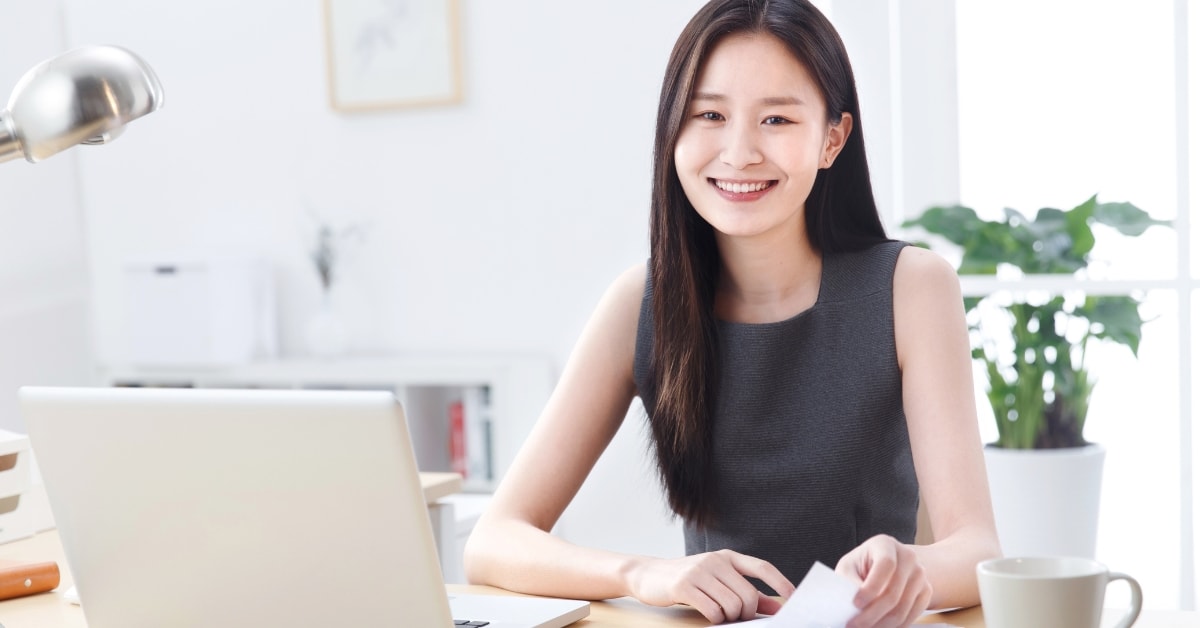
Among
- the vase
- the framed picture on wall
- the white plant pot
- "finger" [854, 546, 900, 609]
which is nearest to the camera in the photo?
"finger" [854, 546, 900, 609]

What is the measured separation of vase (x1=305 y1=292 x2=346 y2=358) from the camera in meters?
3.70

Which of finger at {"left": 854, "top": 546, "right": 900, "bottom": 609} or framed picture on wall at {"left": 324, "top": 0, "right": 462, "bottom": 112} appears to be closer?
finger at {"left": 854, "top": 546, "right": 900, "bottom": 609}

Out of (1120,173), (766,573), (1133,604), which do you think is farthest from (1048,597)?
(1120,173)

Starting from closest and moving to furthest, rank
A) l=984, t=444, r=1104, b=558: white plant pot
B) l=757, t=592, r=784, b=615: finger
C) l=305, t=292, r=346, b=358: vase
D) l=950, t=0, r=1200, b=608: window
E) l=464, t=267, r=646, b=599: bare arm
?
l=757, t=592, r=784, b=615: finger, l=464, t=267, r=646, b=599: bare arm, l=984, t=444, r=1104, b=558: white plant pot, l=950, t=0, r=1200, b=608: window, l=305, t=292, r=346, b=358: vase

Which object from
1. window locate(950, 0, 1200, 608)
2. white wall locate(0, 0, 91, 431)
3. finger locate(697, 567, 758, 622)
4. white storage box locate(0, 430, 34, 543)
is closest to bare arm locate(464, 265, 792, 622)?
finger locate(697, 567, 758, 622)

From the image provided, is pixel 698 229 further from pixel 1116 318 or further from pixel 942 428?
pixel 1116 318

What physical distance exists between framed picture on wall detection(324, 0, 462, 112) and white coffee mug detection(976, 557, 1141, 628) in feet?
9.57

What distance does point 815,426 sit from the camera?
1.52 m

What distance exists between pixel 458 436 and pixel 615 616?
8.29ft

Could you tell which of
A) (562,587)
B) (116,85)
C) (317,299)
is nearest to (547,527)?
(562,587)

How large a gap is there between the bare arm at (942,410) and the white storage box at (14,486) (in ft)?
3.41

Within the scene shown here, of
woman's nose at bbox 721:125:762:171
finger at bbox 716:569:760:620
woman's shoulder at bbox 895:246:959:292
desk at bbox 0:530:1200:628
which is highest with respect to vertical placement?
woman's nose at bbox 721:125:762:171

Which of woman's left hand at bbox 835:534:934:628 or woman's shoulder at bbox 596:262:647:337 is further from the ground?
woman's shoulder at bbox 596:262:647:337

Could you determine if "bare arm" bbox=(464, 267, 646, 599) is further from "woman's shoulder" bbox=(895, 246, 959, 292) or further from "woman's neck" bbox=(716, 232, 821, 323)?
"woman's shoulder" bbox=(895, 246, 959, 292)
